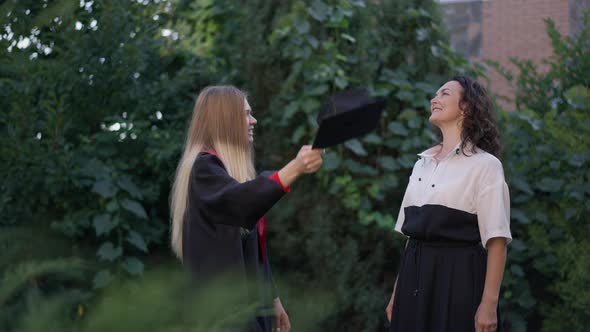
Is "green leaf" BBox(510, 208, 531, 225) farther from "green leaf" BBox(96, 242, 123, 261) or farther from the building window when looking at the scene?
the building window

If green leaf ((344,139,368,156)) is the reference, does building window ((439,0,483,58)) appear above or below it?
below

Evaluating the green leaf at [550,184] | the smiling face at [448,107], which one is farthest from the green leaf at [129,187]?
the green leaf at [550,184]

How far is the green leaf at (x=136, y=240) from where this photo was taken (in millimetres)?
4113

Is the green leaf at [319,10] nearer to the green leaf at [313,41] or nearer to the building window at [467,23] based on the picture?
the green leaf at [313,41]

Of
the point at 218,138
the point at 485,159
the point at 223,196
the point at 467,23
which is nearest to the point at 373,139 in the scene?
the point at 485,159

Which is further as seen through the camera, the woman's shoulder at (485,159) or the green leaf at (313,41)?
the green leaf at (313,41)

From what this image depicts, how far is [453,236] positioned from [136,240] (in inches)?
78.7

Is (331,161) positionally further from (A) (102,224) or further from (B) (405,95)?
(A) (102,224)

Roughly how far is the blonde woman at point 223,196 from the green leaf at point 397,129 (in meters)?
1.83

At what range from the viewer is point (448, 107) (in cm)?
325

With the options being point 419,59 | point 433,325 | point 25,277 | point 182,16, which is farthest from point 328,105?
point 182,16

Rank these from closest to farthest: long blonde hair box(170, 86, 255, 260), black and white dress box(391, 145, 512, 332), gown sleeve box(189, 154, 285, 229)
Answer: gown sleeve box(189, 154, 285, 229) → long blonde hair box(170, 86, 255, 260) → black and white dress box(391, 145, 512, 332)

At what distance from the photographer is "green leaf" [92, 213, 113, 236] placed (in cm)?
404

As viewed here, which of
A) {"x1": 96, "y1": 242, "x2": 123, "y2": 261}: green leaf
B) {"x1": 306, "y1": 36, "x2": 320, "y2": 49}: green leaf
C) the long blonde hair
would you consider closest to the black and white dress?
the long blonde hair
